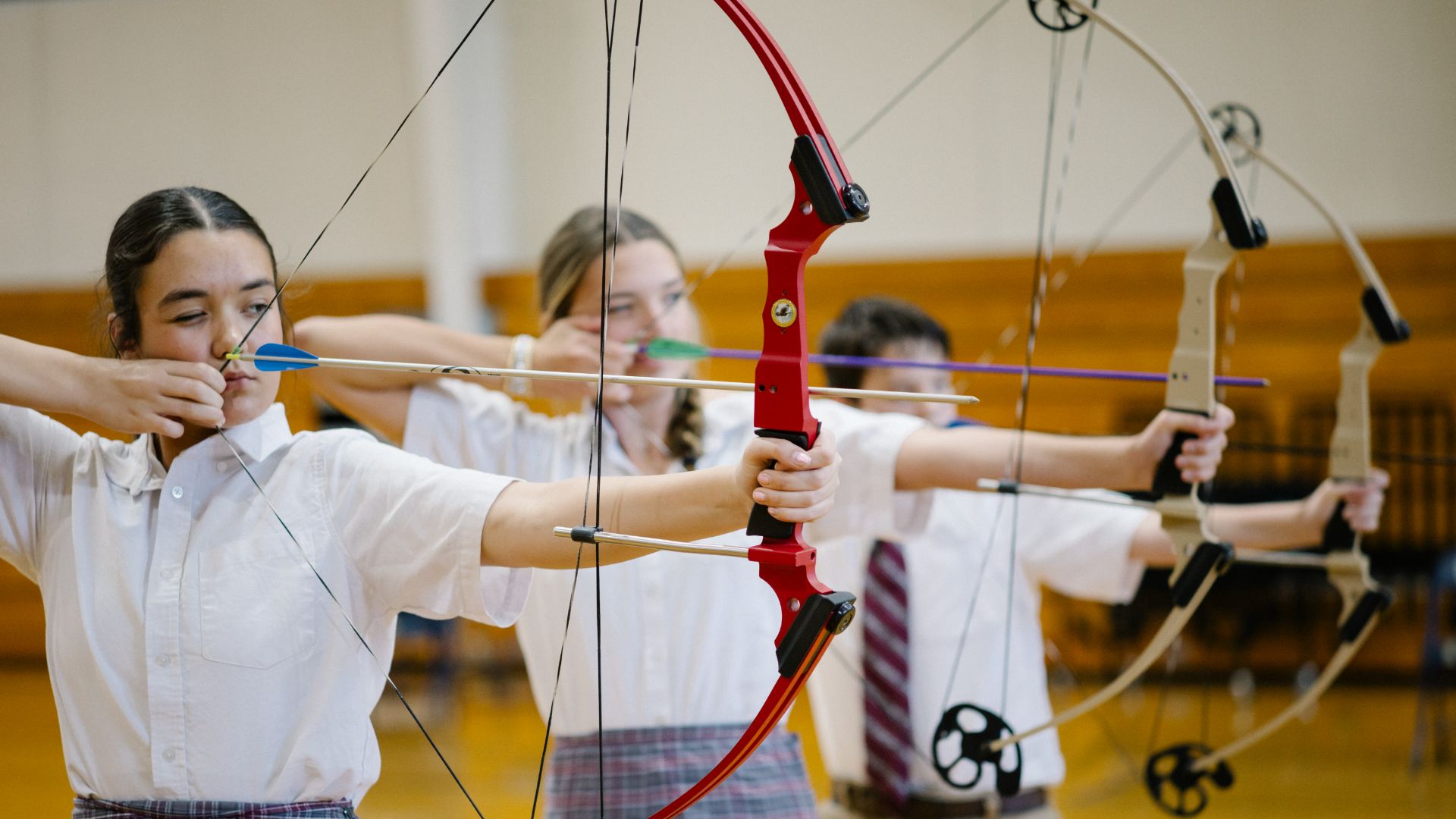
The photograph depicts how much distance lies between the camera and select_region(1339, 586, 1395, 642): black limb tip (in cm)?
190

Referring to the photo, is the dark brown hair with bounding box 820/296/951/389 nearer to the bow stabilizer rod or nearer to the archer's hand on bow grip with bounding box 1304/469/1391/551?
the archer's hand on bow grip with bounding box 1304/469/1391/551

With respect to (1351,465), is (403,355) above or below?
above

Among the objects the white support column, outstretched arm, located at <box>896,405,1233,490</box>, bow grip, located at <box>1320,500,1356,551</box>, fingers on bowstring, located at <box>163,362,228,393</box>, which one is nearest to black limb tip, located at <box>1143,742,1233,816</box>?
bow grip, located at <box>1320,500,1356,551</box>

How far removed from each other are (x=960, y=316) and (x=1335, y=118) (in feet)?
4.94

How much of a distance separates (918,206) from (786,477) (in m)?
3.51

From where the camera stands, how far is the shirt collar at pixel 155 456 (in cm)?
114

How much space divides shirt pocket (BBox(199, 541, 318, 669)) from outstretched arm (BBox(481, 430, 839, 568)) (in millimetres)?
172

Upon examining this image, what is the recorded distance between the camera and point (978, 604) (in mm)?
1899

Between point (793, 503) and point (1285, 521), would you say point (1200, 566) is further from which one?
point (793, 503)

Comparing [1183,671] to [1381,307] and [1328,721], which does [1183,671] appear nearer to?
[1328,721]

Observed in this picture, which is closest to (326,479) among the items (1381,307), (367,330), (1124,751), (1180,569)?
(367,330)

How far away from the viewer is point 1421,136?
460 centimetres

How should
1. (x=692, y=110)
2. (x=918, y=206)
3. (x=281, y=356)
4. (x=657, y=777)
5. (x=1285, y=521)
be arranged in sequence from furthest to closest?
(x=918, y=206) → (x=1285, y=521) → (x=692, y=110) → (x=657, y=777) → (x=281, y=356)

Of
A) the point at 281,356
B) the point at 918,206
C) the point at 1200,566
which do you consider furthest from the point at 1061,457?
the point at 918,206
